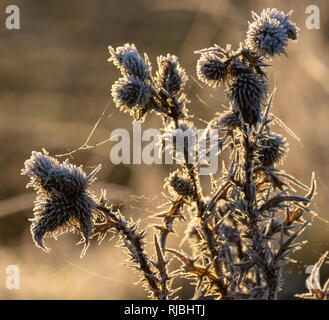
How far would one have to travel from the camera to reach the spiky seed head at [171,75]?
1.16m

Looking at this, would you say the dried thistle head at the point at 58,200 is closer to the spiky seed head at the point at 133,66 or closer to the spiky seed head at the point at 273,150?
the spiky seed head at the point at 133,66

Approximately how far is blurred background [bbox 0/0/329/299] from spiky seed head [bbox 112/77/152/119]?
199mm

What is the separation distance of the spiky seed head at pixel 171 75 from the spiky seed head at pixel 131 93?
74 mm

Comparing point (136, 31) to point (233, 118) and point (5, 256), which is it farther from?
point (233, 118)

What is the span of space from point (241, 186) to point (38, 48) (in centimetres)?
643

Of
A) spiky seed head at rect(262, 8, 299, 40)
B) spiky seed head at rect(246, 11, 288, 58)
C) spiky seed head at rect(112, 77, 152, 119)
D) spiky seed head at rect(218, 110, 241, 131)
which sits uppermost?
spiky seed head at rect(262, 8, 299, 40)

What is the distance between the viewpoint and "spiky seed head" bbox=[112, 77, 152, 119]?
1089mm

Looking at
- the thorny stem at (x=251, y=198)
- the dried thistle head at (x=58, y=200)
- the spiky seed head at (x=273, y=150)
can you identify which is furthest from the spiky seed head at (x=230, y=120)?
the dried thistle head at (x=58, y=200)

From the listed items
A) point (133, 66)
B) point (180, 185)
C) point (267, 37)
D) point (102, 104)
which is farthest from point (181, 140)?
point (102, 104)

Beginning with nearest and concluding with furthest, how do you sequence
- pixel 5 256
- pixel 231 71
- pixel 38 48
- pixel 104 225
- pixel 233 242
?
pixel 231 71 < pixel 104 225 < pixel 233 242 < pixel 5 256 < pixel 38 48

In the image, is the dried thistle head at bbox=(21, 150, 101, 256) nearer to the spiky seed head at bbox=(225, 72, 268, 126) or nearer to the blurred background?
the blurred background

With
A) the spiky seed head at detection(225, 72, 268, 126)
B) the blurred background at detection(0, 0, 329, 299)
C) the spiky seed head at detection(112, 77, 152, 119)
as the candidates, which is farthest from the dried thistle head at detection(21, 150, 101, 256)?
the spiky seed head at detection(225, 72, 268, 126)

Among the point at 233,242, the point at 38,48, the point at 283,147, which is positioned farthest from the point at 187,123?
the point at 38,48
